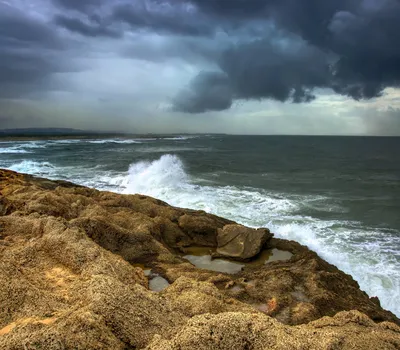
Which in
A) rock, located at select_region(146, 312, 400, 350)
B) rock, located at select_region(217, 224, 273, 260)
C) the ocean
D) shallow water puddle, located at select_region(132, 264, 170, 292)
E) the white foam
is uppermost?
rock, located at select_region(146, 312, 400, 350)

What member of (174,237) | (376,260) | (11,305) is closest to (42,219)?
A: (11,305)

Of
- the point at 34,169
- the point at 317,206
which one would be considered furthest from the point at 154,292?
the point at 34,169

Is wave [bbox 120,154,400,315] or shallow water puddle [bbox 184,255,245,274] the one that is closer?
shallow water puddle [bbox 184,255,245,274]

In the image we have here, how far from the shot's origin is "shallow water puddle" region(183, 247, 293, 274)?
8.94 metres

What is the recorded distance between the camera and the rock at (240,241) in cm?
942

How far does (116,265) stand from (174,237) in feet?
16.1

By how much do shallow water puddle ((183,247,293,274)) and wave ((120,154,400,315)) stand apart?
7.95 ft

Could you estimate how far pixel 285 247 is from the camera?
395 inches

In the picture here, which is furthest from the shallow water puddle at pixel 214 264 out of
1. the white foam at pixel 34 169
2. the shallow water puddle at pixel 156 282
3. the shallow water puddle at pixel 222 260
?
the white foam at pixel 34 169

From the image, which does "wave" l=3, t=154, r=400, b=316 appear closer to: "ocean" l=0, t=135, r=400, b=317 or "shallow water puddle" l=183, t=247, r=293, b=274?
"ocean" l=0, t=135, r=400, b=317

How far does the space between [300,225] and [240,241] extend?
5.87 meters

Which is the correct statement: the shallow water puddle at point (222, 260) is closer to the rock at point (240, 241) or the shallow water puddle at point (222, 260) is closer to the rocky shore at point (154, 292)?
the rocky shore at point (154, 292)

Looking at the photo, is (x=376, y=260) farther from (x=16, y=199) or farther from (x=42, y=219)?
(x=16, y=199)

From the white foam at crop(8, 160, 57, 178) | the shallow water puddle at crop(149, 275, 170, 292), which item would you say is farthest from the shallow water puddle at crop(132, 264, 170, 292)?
the white foam at crop(8, 160, 57, 178)
